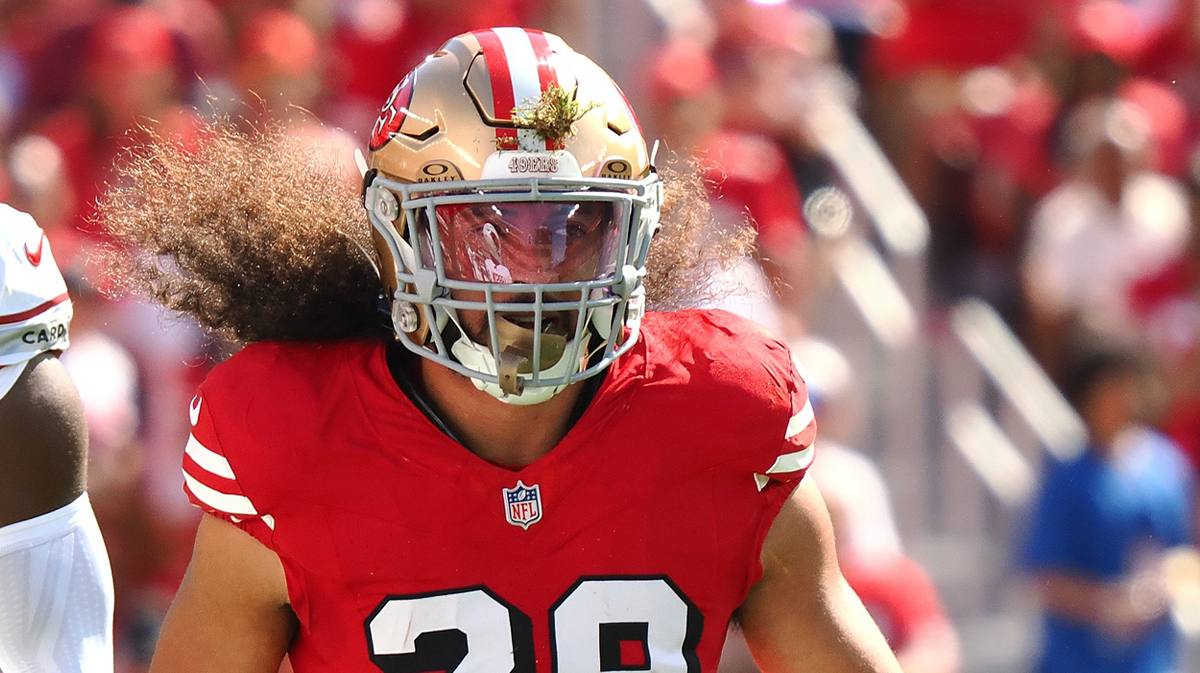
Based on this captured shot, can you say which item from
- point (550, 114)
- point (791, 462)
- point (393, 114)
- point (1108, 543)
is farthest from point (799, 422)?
point (1108, 543)

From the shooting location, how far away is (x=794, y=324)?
4.78 meters

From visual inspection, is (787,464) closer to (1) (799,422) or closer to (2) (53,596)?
(1) (799,422)

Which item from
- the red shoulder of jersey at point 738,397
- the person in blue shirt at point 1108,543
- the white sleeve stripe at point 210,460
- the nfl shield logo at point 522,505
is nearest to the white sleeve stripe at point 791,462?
the red shoulder of jersey at point 738,397

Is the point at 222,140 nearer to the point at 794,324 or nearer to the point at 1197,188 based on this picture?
the point at 794,324

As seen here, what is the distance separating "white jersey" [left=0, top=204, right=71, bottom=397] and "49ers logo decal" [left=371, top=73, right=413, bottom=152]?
1.87 feet

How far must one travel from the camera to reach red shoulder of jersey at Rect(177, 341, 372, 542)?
6.66 ft

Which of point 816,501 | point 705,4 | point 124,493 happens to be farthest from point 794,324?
point 816,501

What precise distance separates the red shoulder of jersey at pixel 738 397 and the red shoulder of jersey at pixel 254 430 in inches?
18.5

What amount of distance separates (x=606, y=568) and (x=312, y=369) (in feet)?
1.72

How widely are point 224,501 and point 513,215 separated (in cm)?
57

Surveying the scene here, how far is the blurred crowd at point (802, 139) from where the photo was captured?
430 centimetres

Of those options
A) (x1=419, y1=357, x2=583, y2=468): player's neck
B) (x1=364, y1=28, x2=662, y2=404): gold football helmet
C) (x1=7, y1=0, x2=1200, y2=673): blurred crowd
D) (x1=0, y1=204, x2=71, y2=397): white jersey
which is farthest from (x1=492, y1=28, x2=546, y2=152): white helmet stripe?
(x1=7, y1=0, x2=1200, y2=673): blurred crowd

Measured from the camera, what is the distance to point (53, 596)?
2.30 m

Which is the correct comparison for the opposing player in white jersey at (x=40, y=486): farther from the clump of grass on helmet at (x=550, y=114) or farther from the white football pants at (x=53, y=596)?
the clump of grass on helmet at (x=550, y=114)
